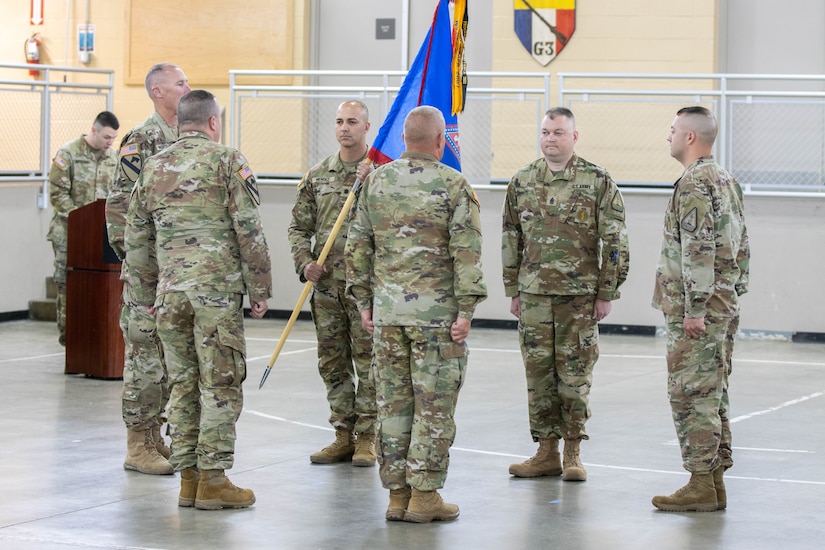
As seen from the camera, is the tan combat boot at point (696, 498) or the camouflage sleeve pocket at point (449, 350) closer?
the camouflage sleeve pocket at point (449, 350)

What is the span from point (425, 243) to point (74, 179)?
739 centimetres

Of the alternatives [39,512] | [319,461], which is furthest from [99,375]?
[39,512]

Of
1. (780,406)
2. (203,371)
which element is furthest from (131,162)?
(780,406)

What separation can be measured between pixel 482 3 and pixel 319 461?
9.18 m

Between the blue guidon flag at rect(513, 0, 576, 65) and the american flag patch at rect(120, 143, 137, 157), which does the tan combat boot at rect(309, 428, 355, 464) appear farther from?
the blue guidon flag at rect(513, 0, 576, 65)

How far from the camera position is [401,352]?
564cm

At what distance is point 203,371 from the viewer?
5.80 meters

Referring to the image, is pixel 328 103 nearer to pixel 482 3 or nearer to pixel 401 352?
pixel 482 3

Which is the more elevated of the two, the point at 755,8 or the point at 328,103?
the point at 755,8

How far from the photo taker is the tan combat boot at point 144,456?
262 inches

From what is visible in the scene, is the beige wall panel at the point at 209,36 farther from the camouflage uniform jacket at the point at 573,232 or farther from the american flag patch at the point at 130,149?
the camouflage uniform jacket at the point at 573,232

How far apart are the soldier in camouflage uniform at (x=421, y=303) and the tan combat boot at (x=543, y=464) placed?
3.40ft

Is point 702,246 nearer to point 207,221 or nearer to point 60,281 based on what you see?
point 207,221

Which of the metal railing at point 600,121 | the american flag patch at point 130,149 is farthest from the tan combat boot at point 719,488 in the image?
the metal railing at point 600,121
